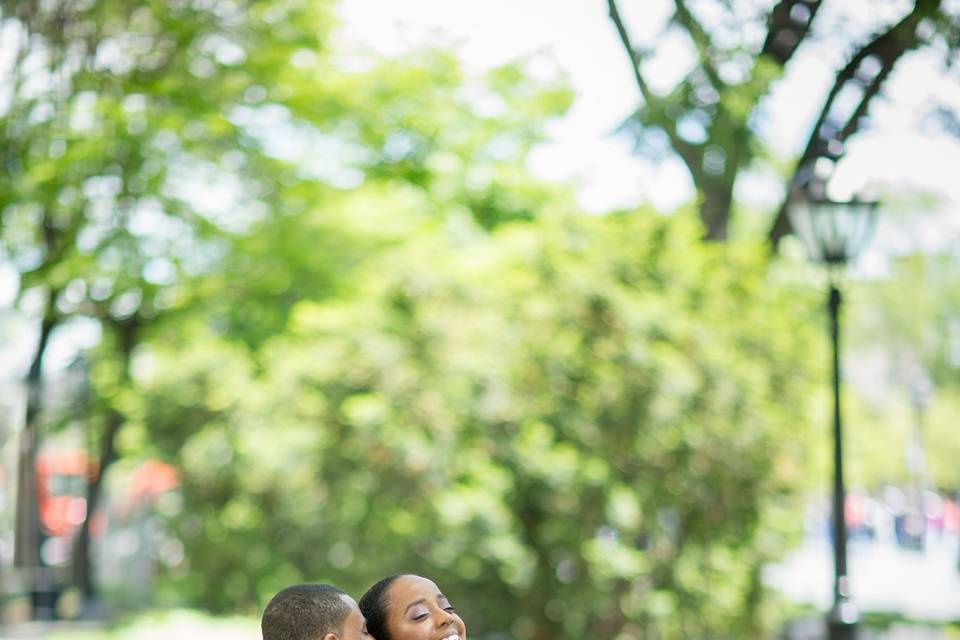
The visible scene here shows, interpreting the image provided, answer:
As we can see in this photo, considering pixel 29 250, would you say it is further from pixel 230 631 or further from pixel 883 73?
pixel 883 73

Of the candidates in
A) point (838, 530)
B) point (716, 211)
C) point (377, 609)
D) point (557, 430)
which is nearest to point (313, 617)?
point (377, 609)

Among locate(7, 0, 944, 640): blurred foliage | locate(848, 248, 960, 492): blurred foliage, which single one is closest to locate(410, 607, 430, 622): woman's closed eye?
locate(7, 0, 944, 640): blurred foliage

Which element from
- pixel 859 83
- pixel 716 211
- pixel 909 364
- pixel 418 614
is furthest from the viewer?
pixel 909 364

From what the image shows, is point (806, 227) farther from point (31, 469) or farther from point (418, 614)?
point (31, 469)

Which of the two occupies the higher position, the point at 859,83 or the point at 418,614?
the point at 418,614

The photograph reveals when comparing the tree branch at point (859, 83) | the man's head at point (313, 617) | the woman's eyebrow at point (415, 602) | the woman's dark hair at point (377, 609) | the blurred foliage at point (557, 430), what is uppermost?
the man's head at point (313, 617)

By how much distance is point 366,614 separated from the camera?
2.19 meters

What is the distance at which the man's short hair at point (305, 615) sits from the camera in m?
2.01

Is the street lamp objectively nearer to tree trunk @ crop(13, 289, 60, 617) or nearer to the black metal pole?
the black metal pole

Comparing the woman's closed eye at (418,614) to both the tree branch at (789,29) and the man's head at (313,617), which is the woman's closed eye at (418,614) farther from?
the tree branch at (789,29)

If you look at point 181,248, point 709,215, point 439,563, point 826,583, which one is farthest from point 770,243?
point 826,583

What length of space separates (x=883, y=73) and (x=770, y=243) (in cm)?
250

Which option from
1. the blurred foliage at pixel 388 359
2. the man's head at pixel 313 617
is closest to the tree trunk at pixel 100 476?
the blurred foliage at pixel 388 359

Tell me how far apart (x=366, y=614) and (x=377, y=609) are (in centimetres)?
2
